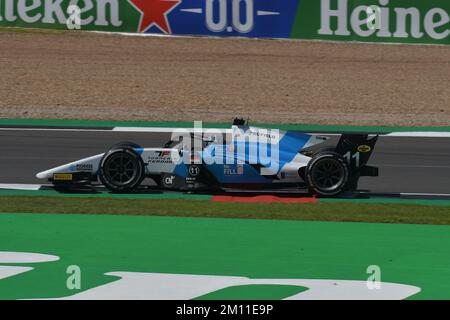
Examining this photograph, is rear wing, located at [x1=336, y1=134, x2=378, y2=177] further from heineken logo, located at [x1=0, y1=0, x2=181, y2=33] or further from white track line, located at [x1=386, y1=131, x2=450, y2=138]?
heineken logo, located at [x1=0, y1=0, x2=181, y2=33]

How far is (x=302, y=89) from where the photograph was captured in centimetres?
2909

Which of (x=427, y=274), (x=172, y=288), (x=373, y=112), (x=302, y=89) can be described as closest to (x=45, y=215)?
(x=172, y=288)

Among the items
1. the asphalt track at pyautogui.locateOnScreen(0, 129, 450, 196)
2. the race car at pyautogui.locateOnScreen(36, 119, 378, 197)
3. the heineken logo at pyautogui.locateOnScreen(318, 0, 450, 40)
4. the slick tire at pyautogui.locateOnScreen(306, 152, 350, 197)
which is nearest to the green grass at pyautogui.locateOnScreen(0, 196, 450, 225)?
the slick tire at pyautogui.locateOnScreen(306, 152, 350, 197)

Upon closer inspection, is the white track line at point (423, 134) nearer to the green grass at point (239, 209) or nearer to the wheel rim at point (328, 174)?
the wheel rim at point (328, 174)

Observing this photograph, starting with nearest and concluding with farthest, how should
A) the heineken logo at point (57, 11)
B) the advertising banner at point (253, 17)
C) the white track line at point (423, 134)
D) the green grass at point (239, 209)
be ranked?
1. the green grass at point (239, 209)
2. the white track line at point (423, 134)
3. the advertising banner at point (253, 17)
4. the heineken logo at point (57, 11)

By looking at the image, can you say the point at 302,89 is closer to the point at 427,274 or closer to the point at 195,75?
the point at 195,75

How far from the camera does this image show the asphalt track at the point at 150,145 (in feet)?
57.1

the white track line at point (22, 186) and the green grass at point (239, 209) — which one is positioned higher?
the white track line at point (22, 186)

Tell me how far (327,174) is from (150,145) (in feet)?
19.0

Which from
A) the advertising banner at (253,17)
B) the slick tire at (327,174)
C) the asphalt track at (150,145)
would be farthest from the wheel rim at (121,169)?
the advertising banner at (253,17)

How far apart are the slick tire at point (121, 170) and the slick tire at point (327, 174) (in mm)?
2595

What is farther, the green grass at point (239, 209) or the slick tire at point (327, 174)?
the slick tire at point (327, 174)

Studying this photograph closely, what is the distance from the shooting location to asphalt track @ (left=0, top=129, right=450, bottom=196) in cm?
1739

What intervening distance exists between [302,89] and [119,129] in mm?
8088
